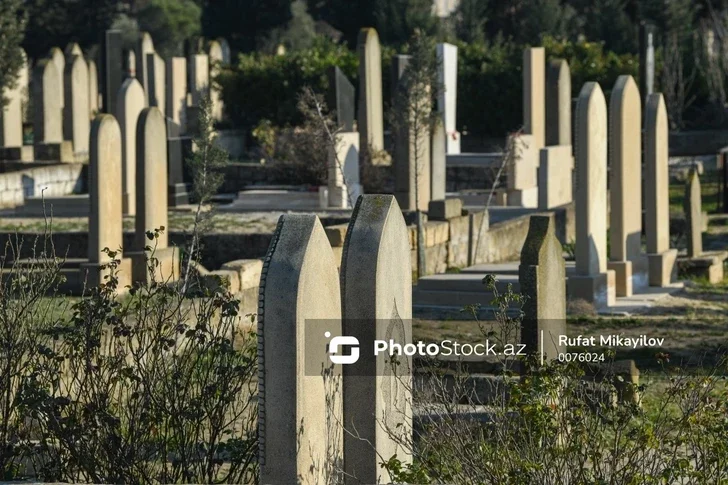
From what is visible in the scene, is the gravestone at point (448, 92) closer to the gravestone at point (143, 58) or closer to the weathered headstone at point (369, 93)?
the weathered headstone at point (369, 93)

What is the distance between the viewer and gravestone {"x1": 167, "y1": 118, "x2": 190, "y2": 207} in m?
19.4

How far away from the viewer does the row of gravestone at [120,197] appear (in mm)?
12648

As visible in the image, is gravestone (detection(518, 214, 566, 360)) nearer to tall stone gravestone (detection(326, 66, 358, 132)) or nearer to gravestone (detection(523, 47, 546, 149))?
tall stone gravestone (detection(326, 66, 358, 132))

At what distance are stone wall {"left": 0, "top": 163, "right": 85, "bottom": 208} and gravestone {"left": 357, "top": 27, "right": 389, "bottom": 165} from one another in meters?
4.28

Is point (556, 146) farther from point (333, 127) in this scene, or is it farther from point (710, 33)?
point (710, 33)

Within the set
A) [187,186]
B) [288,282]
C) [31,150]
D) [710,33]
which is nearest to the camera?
[288,282]

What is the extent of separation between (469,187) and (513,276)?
8984 mm

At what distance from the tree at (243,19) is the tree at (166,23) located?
916 cm

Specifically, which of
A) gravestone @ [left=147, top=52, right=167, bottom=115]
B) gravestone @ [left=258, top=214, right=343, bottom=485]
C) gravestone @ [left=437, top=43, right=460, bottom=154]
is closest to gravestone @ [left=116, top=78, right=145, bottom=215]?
gravestone @ [left=437, top=43, right=460, bottom=154]

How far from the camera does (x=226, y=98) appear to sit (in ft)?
103

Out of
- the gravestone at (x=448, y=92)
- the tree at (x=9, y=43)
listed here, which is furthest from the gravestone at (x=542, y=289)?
the tree at (x=9, y=43)

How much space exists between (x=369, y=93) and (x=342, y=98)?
137 centimetres

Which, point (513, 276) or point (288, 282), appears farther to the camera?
point (513, 276)

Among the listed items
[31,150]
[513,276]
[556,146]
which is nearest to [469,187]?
[556,146]
